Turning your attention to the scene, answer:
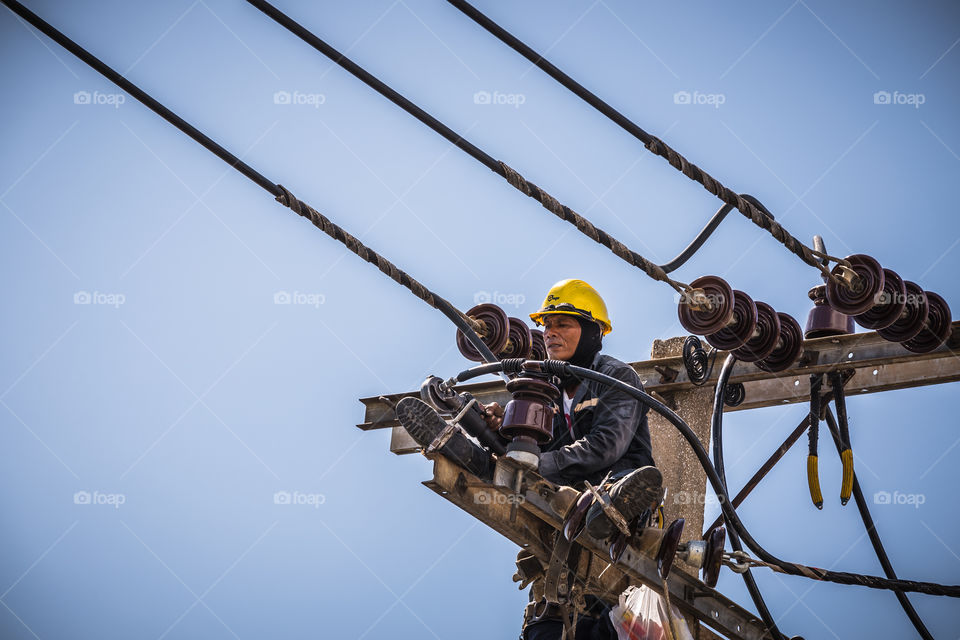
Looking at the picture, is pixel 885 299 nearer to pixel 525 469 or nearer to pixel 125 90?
pixel 525 469

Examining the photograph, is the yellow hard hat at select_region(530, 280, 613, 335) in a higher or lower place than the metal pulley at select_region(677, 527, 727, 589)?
higher

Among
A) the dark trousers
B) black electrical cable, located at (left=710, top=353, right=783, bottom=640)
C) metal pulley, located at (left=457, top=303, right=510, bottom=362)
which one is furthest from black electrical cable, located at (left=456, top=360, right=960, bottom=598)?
metal pulley, located at (left=457, top=303, right=510, bottom=362)

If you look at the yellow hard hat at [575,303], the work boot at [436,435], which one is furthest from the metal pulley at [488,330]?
the work boot at [436,435]

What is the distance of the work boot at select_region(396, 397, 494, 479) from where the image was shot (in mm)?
5418

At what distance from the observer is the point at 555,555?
578cm

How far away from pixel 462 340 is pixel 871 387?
238 cm

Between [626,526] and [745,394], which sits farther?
[745,394]

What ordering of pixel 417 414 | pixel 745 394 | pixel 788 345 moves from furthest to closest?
pixel 745 394
pixel 788 345
pixel 417 414

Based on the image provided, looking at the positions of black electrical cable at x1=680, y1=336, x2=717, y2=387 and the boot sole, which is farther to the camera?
black electrical cable at x1=680, y1=336, x2=717, y2=387

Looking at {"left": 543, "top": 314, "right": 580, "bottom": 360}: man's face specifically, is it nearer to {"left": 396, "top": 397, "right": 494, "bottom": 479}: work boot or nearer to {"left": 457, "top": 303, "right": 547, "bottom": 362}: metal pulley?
{"left": 457, "top": 303, "right": 547, "bottom": 362}: metal pulley

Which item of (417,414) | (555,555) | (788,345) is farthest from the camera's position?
(788,345)

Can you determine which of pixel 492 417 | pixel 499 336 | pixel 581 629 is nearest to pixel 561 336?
pixel 499 336

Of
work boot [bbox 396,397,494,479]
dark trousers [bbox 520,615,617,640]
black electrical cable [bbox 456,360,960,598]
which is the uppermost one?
black electrical cable [bbox 456,360,960,598]

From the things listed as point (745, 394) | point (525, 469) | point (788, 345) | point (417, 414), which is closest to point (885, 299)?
point (788, 345)
